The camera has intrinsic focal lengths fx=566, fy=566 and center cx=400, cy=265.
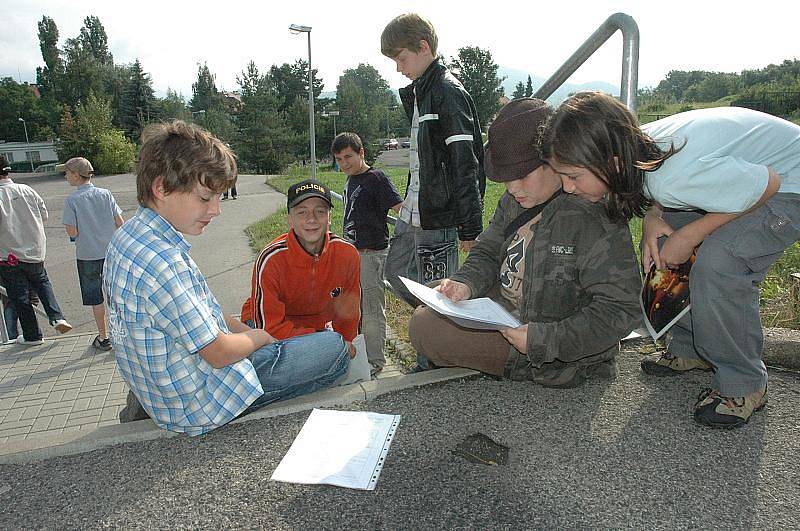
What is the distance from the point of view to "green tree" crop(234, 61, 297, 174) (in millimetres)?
45312

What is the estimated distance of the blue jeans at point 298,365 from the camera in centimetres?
249

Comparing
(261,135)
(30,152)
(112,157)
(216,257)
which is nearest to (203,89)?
(30,152)

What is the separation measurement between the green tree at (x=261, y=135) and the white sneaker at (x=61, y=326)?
40.1 metres

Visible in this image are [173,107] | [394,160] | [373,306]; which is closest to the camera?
[373,306]

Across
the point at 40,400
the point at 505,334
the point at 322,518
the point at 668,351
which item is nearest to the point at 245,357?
the point at 322,518

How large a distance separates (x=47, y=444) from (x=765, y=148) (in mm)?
3070

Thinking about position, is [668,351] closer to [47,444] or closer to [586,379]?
[586,379]

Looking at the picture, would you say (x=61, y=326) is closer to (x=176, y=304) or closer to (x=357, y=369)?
(x=357, y=369)

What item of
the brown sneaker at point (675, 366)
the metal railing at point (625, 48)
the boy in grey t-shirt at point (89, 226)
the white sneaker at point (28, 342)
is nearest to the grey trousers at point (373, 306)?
the brown sneaker at point (675, 366)

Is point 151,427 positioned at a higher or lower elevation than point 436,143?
lower

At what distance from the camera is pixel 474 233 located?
343cm

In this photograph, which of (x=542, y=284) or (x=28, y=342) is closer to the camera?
(x=542, y=284)

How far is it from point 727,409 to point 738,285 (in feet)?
1.63

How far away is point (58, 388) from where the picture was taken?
479cm
